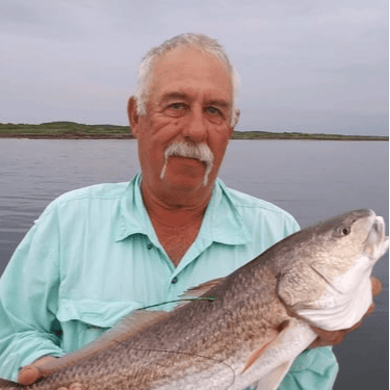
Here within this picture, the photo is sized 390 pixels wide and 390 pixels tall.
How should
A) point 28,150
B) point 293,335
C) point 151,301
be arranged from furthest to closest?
point 28,150 < point 151,301 < point 293,335

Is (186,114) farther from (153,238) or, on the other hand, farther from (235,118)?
(153,238)

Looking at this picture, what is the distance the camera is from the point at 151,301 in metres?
3.74

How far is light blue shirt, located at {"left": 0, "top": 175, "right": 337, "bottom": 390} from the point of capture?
3684mm

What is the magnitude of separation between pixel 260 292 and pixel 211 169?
1149 mm

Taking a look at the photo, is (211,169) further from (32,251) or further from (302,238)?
(32,251)

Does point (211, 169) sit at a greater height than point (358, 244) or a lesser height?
greater

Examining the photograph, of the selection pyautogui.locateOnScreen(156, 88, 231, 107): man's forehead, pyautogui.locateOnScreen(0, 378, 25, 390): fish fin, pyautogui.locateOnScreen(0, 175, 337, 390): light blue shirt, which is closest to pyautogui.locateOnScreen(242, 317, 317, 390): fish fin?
pyautogui.locateOnScreen(0, 175, 337, 390): light blue shirt

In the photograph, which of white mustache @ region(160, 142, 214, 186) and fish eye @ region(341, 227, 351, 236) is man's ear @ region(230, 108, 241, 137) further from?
fish eye @ region(341, 227, 351, 236)

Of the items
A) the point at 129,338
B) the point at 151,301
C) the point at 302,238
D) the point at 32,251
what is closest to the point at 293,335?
the point at 302,238

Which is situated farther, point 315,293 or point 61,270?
point 61,270

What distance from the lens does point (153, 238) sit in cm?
386

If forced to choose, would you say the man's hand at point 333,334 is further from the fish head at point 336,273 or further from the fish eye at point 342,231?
the fish eye at point 342,231

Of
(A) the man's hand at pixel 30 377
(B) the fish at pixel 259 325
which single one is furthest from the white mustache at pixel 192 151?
(A) the man's hand at pixel 30 377

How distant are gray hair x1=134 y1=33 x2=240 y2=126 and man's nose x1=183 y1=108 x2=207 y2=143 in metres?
0.38
